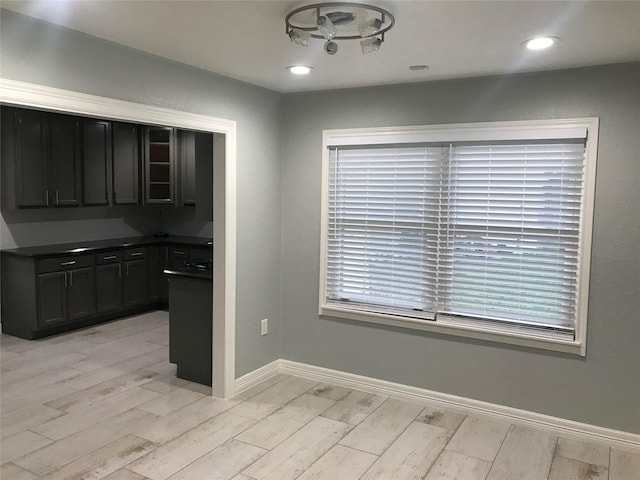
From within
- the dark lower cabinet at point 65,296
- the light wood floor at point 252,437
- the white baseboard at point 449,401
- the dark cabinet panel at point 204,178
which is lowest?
the light wood floor at point 252,437

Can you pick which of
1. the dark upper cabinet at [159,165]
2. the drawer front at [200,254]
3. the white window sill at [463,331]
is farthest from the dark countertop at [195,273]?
the dark upper cabinet at [159,165]

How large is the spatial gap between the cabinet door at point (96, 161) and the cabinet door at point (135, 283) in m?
0.80

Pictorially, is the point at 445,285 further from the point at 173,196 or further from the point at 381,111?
the point at 173,196

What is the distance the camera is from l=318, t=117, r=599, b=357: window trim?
325cm

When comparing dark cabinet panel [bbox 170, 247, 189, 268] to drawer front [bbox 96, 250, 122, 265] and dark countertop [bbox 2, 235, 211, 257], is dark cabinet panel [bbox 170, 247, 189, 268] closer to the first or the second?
dark countertop [bbox 2, 235, 211, 257]

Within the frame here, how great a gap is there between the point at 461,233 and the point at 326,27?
1915 millimetres

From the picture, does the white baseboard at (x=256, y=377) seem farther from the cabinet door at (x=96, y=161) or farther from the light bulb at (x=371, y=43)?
the cabinet door at (x=96, y=161)

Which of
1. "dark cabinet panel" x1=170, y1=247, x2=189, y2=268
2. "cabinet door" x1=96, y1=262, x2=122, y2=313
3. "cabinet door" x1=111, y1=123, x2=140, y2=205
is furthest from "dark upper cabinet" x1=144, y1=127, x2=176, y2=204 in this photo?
"cabinet door" x1=96, y1=262, x2=122, y2=313

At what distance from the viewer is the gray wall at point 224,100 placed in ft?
8.26

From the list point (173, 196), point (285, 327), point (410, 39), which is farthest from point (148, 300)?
point (410, 39)

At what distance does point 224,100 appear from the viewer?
3689 mm

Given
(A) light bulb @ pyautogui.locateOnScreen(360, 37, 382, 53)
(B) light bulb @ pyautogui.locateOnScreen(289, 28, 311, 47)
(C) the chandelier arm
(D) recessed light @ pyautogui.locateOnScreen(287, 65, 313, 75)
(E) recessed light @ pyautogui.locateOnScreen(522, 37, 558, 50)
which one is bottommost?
(A) light bulb @ pyautogui.locateOnScreen(360, 37, 382, 53)

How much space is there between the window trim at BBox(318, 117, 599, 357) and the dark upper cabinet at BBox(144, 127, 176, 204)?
9.96 ft

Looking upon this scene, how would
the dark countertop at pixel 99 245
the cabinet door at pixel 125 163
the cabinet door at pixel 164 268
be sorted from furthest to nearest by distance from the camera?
1. the cabinet door at pixel 164 268
2. the cabinet door at pixel 125 163
3. the dark countertop at pixel 99 245
